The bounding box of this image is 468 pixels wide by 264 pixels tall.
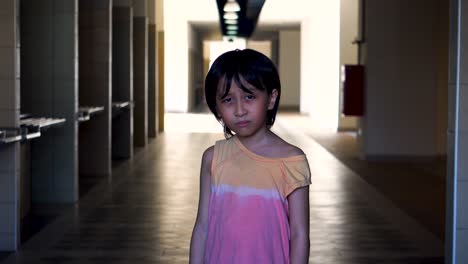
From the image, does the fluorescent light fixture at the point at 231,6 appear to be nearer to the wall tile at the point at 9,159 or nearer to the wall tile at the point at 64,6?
the wall tile at the point at 64,6

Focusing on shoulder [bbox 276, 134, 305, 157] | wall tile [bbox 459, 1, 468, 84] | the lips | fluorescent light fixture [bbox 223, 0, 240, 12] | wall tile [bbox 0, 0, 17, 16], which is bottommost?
shoulder [bbox 276, 134, 305, 157]

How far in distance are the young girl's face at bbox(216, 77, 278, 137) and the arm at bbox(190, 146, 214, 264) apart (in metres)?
0.10

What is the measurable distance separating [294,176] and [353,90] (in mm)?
11392

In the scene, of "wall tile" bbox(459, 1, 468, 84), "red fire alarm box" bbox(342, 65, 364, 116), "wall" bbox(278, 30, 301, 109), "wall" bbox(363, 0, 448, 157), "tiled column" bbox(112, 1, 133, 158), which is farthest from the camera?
"wall" bbox(278, 30, 301, 109)

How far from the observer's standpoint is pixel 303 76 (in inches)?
1246

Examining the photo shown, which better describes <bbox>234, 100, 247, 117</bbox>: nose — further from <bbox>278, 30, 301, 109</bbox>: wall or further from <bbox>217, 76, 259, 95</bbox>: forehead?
<bbox>278, 30, 301, 109</bbox>: wall

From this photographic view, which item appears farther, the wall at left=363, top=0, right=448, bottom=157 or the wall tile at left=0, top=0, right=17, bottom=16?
the wall at left=363, top=0, right=448, bottom=157

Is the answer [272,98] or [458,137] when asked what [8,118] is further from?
[272,98]

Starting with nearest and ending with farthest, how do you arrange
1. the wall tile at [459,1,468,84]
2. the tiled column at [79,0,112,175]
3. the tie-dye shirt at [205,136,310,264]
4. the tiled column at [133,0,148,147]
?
the tie-dye shirt at [205,136,310,264]
the wall tile at [459,1,468,84]
the tiled column at [79,0,112,175]
the tiled column at [133,0,148,147]

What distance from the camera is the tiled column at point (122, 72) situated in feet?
42.5

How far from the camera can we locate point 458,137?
16.6 feet

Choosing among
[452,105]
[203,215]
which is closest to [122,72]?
[452,105]

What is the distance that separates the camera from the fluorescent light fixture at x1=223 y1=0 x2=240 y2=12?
14.8m

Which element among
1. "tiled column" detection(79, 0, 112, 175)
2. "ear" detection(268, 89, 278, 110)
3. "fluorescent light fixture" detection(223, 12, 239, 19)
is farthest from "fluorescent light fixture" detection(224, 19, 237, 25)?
"ear" detection(268, 89, 278, 110)
